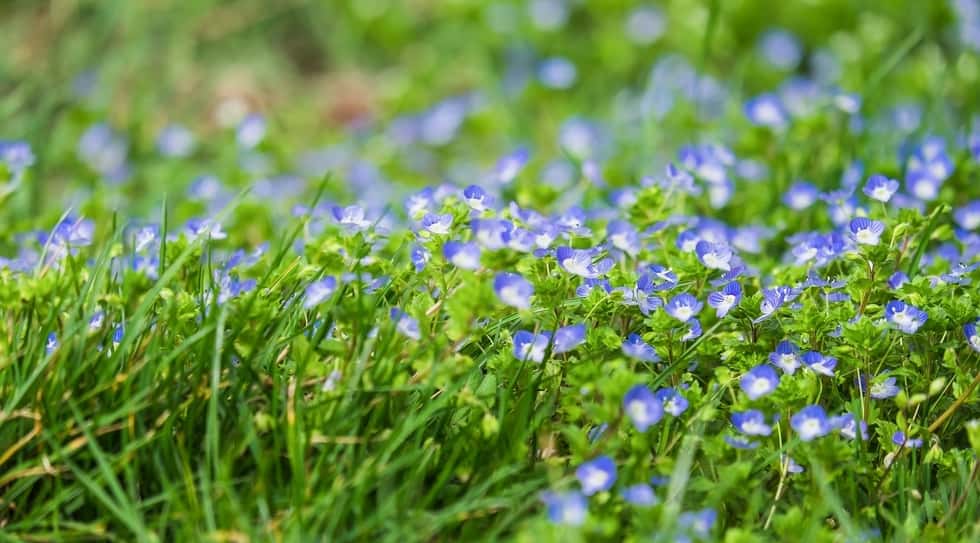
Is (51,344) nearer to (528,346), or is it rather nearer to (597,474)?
(528,346)

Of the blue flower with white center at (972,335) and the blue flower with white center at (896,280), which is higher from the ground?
the blue flower with white center at (896,280)

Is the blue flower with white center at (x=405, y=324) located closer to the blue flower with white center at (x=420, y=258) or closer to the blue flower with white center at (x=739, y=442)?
the blue flower with white center at (x=420, y=258)

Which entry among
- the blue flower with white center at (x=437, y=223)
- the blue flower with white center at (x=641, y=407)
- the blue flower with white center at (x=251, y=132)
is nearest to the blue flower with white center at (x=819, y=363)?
the blue flower with white center at (x=641, y=407)

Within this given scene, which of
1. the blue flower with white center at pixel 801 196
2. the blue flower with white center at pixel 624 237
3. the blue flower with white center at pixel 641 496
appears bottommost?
the blue flower with white center at pixel 641 496

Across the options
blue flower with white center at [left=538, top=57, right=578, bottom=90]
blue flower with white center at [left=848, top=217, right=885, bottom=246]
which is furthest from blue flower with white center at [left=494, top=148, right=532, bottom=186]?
blue flower with white center at [left=538, top=57, right=578, bottom=90]

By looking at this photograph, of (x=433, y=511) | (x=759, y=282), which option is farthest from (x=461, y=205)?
(x=759, y=282)
